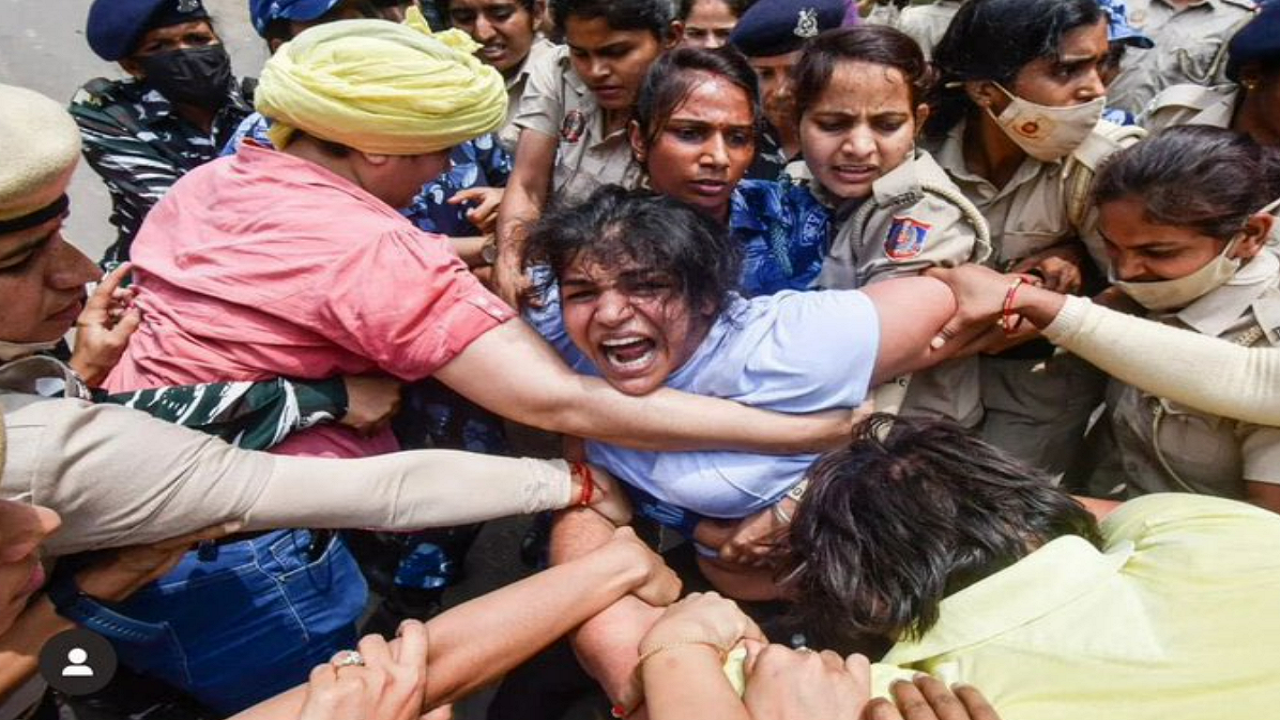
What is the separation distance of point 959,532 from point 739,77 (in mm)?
1474

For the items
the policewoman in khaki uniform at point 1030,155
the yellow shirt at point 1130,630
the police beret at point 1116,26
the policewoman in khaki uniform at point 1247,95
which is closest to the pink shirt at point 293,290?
the yellow shirt at point 1130,630

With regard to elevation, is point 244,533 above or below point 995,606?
below

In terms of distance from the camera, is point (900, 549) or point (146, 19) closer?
point (900, 549)

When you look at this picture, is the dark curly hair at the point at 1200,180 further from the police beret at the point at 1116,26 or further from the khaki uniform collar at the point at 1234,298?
the police beret at the point at 1116,26

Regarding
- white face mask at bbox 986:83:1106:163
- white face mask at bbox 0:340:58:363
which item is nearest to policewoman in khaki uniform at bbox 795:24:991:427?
white face mask at bbox 986:83:1106:163

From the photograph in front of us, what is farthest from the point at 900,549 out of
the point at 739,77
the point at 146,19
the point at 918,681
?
the point at 146,19

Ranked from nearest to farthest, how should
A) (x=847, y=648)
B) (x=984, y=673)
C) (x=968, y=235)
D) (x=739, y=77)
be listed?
1. (x=984, y=673)
2. (x=847, y=648)
3. (x=968, y=235)
4. (x=739, y=77)

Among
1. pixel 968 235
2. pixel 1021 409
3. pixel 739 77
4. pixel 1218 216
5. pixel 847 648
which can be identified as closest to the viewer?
pixel 847 648

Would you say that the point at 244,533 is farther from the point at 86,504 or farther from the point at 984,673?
the point at 984,673

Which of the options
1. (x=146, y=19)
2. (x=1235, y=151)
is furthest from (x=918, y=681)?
(x=146, y=19)

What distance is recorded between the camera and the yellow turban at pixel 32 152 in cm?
146

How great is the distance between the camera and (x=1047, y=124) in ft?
7.84

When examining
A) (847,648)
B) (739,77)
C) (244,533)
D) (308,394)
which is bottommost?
(847,648)

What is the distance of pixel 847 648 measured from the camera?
1867mm
